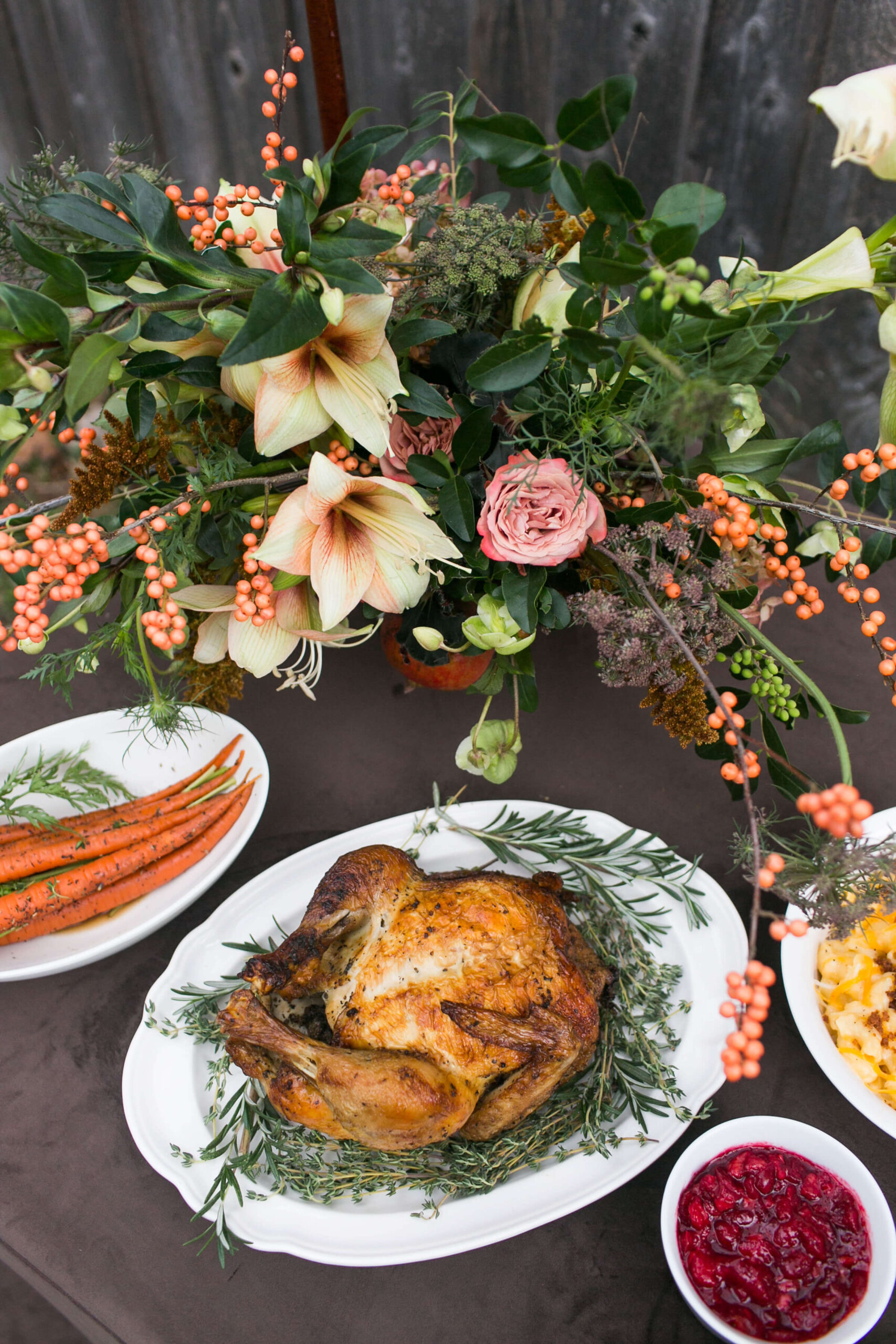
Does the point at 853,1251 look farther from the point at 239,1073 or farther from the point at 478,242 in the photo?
the point at 478,242

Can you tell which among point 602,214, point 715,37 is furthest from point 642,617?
point 715,37

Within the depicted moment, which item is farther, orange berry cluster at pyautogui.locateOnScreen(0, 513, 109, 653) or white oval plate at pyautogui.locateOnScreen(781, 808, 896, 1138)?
white oval plate at pyautogui.locateOnScreen(781, 808, 896, 1138)

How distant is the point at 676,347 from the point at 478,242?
8.2 inches

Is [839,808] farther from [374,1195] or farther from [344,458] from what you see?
[374,1195]

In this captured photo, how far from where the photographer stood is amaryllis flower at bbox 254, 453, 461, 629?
0.68m

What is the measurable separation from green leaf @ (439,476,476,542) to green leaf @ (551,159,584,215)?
0.76 feet

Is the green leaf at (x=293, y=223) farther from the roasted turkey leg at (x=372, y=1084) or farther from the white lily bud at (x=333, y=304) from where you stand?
the roasted turkey leg at (x=372, y=1084)

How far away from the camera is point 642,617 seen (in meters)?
0.68

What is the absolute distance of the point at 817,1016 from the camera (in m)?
0.88

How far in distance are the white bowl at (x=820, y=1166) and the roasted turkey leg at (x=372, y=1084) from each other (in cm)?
22

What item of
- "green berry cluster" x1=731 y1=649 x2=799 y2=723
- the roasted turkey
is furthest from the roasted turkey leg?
"green berry cluster" x1=731 y1=649 x2=799 y2=723

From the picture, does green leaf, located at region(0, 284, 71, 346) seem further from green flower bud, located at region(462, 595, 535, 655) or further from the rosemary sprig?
the rosemary sprig

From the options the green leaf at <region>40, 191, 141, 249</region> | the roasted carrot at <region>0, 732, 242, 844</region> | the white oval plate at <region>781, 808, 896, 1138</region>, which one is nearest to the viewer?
the green leaf at <region>40, 191, 141, 249</region>

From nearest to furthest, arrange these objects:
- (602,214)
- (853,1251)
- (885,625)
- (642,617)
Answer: (602,214) < (642,617) < (853,1251) < (885,625)
